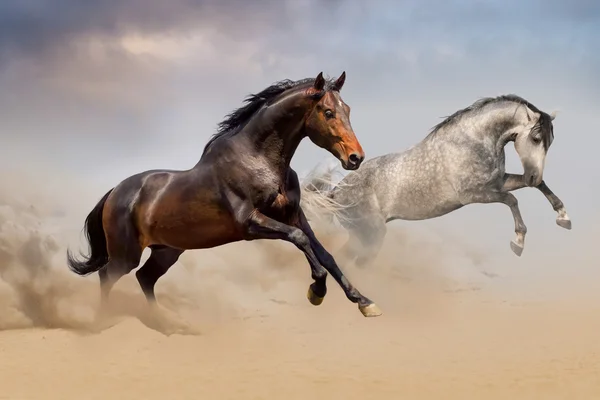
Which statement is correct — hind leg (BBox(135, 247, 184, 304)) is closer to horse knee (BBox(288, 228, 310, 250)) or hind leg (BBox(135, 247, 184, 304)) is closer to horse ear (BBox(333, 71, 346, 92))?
horse knee (BBox(288, 228, 310, 250))

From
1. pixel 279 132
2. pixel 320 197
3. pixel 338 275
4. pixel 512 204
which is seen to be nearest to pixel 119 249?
pixel 279 132

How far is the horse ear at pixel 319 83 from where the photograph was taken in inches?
226

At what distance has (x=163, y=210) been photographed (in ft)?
21.6

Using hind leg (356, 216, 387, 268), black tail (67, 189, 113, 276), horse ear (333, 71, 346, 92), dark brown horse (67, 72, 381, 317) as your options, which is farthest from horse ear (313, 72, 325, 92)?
hind leg (356, 216, 387, 268)

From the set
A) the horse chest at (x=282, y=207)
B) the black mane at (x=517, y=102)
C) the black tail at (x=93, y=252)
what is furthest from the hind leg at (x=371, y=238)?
the horse chest at (x=282, y=207)

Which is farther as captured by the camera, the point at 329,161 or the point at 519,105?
the point at 329,161

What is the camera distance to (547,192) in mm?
8812

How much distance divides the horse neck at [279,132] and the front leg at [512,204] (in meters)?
3.47

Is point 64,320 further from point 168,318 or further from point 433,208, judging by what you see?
point 433,208

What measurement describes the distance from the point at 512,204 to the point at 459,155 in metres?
0.85

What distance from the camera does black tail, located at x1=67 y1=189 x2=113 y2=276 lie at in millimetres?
7695

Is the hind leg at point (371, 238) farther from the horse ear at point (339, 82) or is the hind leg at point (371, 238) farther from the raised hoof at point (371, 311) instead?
the raised hoof at point (371, 311)

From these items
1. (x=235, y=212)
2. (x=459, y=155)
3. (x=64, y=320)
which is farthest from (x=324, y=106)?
(x=64, y=320)

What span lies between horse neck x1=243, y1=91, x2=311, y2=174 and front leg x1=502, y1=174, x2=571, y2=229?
3784mm
